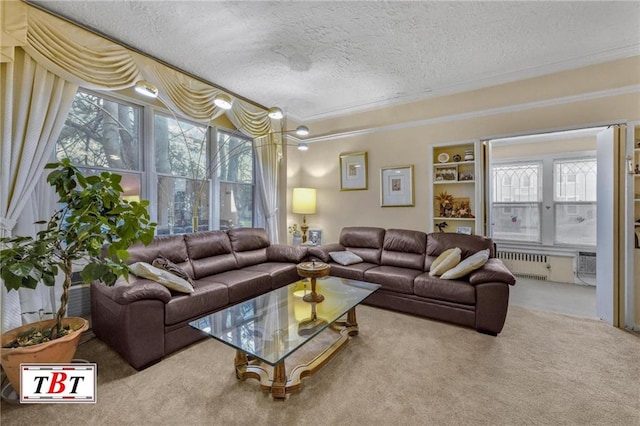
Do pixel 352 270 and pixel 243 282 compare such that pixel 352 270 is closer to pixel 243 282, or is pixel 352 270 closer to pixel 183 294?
pixel 243 282

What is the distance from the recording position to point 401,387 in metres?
1.82

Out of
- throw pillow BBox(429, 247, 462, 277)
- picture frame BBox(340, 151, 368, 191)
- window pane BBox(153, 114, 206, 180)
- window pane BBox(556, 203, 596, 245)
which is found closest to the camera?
throw pillow BBox(429, 247, 462, 277)

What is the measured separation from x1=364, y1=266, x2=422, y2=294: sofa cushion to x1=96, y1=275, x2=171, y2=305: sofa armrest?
6.92 ft

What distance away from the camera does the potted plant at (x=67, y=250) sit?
5.38ft

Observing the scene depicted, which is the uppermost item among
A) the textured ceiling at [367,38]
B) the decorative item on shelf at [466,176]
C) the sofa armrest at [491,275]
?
the textured ceiling at [367,38]

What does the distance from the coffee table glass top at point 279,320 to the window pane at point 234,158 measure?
2118 mm

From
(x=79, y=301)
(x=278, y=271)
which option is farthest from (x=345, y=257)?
(x=79, y=301)

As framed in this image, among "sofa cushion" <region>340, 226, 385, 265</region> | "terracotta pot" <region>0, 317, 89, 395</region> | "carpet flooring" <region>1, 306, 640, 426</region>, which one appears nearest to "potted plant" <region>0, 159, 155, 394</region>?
"terracotta pot" <region>0, 317, 89, 395</region>

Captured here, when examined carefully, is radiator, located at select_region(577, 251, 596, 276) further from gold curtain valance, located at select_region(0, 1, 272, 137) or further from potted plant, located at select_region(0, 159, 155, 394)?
gold curtain valance, located at select_region(0, 1, 272, 137)

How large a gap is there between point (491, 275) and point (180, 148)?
3757 millimetres

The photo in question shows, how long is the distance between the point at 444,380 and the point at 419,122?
3175 millimetres

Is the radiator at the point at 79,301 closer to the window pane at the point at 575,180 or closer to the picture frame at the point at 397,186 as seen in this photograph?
the picture frame at the point at 397,186

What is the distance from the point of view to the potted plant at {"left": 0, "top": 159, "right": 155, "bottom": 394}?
5.38 ft

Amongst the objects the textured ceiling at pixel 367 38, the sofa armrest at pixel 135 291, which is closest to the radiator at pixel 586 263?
the textured ceiling at pixel 367 38
